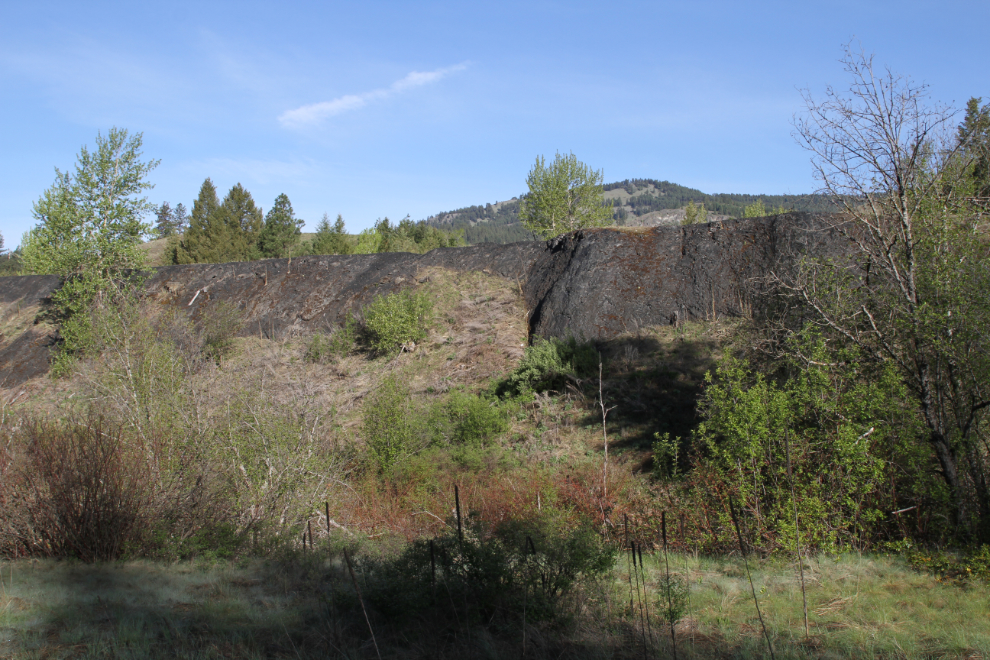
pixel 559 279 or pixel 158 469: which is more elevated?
pixel 559 279

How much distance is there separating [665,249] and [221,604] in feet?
54.8

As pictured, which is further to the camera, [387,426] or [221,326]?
[221,326]

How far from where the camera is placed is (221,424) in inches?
328

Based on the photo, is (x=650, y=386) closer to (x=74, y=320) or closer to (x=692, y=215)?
(x=74, y=320)

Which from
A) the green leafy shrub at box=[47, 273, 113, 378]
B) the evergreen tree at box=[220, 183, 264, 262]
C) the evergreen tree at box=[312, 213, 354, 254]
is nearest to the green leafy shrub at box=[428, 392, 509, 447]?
the green leafy shrub at box=[47, 273, 113, 378]

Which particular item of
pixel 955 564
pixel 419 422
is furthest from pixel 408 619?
pixel 419 422

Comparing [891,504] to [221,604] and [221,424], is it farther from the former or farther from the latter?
[221,424]

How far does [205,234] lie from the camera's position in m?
46.5

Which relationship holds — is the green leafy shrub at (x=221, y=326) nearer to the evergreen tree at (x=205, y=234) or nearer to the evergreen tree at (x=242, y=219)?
the evergreen tree at (x=205, y=234)

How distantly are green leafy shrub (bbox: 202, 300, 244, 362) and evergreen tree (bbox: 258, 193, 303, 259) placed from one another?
65.1 feet

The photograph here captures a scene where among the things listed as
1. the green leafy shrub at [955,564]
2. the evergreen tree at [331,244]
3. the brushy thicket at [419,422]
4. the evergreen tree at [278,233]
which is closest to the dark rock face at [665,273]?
the brushy thicket at [419,422]

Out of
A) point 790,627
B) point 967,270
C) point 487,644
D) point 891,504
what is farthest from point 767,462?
point 487,644

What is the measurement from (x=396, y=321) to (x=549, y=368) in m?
6.39

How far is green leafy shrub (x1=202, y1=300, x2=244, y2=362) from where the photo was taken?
832 inches
